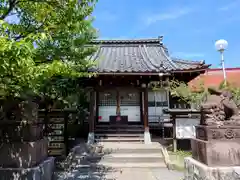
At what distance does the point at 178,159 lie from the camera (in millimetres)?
6410

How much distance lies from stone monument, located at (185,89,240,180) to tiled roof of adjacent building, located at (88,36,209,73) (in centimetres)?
384

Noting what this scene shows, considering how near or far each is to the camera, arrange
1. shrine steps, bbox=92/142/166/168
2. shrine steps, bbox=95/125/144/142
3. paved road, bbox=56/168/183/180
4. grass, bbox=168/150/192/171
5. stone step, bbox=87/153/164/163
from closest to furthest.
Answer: paved road, bbox=56/168/183/180, grass, bbox=168/150/192/171, shrine steps, bbox=92/142/166/168, stone step, bbox=87/153/164/163, shrine steps, bbox=95/125/144/142

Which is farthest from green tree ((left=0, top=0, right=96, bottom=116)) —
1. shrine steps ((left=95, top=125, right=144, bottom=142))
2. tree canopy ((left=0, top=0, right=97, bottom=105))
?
shrine steps ((left=95, top=125, right=144, bottom=142))

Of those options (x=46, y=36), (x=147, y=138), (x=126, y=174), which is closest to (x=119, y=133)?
(x=147, y=138)

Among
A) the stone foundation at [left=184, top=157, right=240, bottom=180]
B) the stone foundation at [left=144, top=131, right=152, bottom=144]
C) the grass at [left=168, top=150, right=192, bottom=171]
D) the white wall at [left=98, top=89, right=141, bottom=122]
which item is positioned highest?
the white wall at [left=98, top=89, right=141, bottom=122]

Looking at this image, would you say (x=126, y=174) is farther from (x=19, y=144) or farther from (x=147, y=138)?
(x=19, y=144)

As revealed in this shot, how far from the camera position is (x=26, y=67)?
2.76 metres

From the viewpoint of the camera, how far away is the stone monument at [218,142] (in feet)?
11.5

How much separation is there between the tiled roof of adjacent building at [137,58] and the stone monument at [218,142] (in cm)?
384

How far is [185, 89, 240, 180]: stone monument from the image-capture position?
351 centimetres

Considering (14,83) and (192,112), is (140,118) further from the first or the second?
(14,83)

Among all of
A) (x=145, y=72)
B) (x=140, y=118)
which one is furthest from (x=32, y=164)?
(x=140, y=118)

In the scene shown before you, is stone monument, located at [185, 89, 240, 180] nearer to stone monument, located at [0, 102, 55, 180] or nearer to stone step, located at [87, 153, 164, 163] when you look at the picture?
stone step, located at [87, 153, 164, 163]

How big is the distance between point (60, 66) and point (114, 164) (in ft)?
13.3
